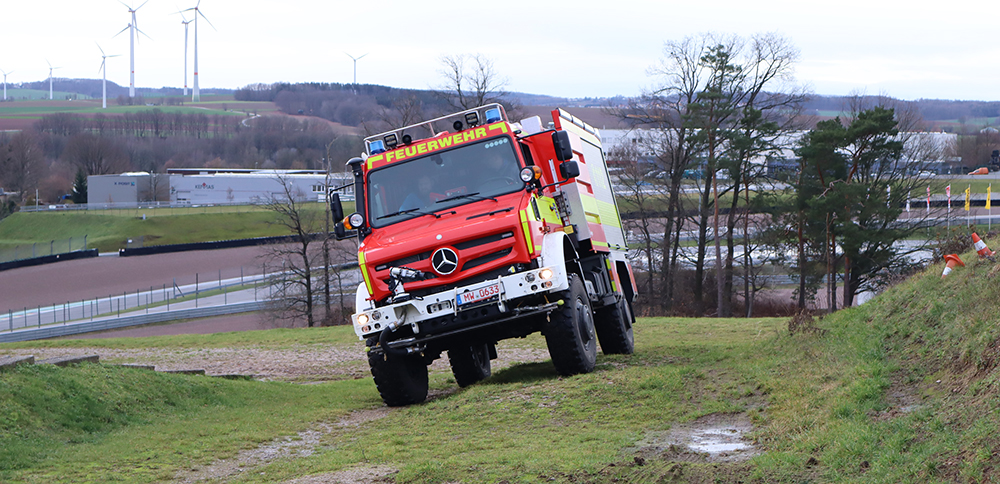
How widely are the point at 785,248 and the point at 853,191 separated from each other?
21.7ft

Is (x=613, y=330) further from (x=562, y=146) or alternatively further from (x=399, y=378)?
(x=399, y=378)

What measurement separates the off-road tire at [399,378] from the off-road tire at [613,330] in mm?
3696

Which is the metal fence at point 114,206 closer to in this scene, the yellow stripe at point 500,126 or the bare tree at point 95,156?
the bare tree at point 95,156

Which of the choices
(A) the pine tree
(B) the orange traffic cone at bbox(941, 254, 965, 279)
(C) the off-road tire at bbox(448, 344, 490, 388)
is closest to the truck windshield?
(C) the off-road tire at bbox(448, 344, 490, 388)

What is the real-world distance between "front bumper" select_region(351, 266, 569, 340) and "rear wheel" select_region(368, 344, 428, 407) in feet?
2.89

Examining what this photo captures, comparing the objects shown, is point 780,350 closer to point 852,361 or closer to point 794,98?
point 852,361

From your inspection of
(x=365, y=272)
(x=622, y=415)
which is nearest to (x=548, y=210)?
(x=365, y=272)

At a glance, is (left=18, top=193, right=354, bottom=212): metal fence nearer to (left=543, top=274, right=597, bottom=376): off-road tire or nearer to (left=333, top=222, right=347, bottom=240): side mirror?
(left=333, top=222, right=347, bottom=240): side mirror

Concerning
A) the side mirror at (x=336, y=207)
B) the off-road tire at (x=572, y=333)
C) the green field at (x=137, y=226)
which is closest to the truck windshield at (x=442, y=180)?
the side mirror at (x=336, y=207)

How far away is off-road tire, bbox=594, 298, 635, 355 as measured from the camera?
14.6m

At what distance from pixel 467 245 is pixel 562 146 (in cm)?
217

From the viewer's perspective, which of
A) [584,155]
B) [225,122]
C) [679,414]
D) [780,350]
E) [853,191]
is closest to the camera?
[679,414]

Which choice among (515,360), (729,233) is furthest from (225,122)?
(515,360)

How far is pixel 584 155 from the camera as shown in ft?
49.5
